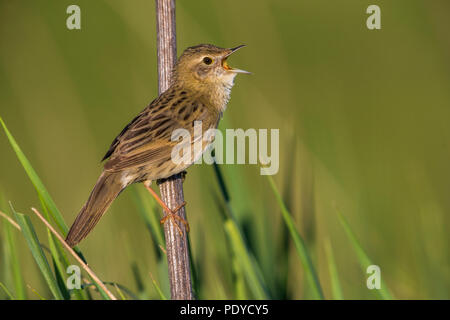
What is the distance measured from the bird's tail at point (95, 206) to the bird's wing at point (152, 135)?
0.23ft

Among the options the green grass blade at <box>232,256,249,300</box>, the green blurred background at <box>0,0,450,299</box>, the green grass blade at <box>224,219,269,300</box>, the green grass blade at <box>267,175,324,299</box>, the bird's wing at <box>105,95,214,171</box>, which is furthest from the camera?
the green blurred background at <box>0,0,450,299</box>

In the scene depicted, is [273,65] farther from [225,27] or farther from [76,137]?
[76,137]

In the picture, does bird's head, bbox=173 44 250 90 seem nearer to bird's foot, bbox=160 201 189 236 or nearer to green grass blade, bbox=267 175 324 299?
bird's foot, bbox=160 201 189 236

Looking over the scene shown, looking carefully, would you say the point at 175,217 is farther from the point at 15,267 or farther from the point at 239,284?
the point at 15,267

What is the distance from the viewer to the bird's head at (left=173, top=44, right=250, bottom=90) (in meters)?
3.53

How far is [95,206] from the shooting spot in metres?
2.80

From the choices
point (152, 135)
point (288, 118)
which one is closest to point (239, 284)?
point (152, 135)

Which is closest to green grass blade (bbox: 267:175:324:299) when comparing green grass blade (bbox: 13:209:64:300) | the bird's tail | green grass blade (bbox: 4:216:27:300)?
the bird's tail

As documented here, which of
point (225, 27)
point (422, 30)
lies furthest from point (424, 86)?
point (225, 27)

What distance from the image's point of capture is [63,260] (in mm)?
2566

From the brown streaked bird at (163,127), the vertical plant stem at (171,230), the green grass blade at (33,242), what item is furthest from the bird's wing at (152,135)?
the green grass blade at (33,242)

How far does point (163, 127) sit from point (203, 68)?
56 cm

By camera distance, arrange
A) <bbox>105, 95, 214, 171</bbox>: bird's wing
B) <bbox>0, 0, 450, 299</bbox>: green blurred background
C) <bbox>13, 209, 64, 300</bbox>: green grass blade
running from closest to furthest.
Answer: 1. <bbox>13, 209, 64, 300</bbox>: green grass blade
2. <bbox>105, 95, 214, 171</bbox>: bird's wing
3. <bbox>0, 0, 450, 299</bbox>: green blurred background

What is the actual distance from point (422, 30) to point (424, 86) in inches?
22.5
